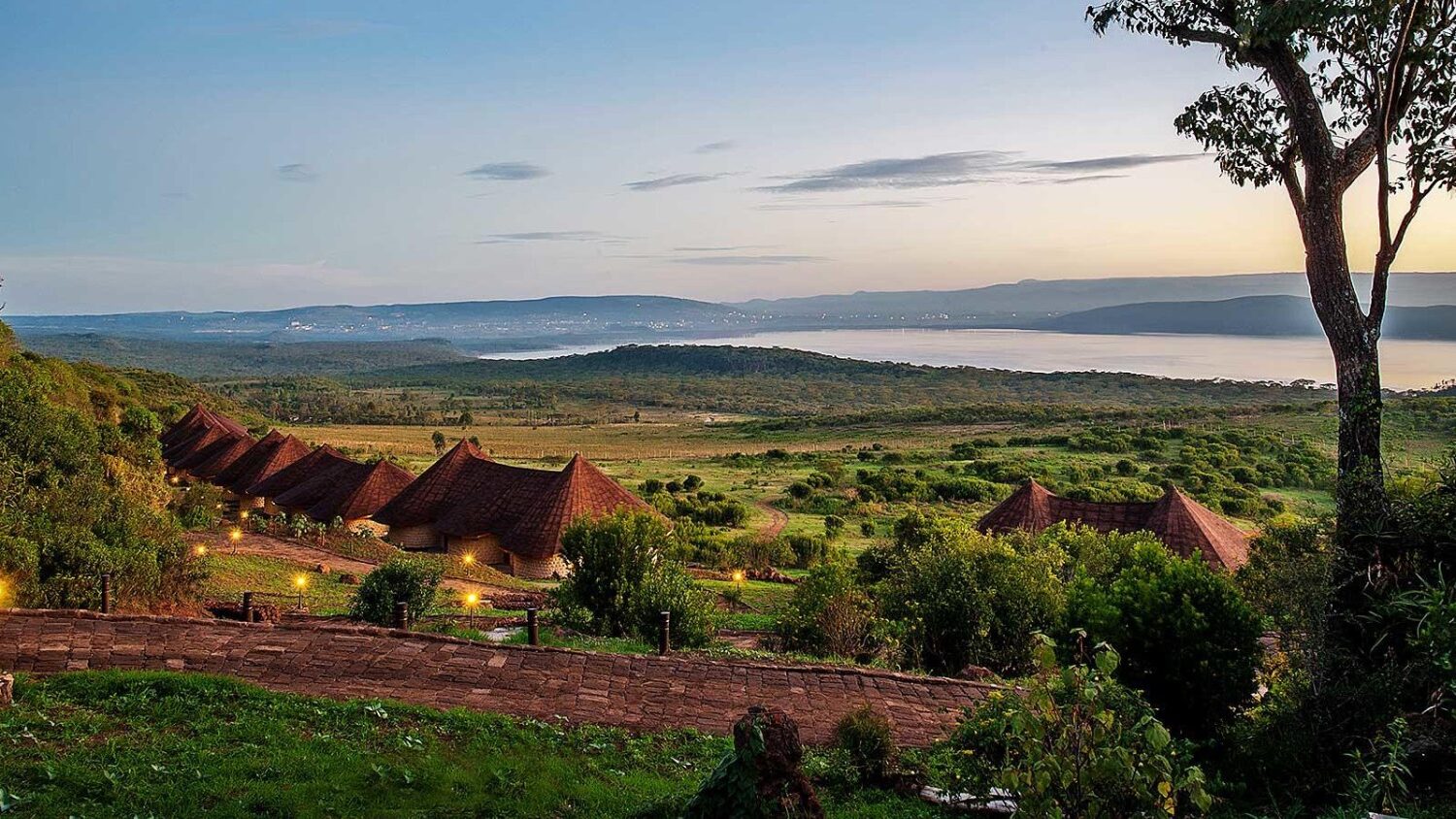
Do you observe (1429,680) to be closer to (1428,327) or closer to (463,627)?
(463,627)

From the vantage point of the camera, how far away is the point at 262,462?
34.4 meters

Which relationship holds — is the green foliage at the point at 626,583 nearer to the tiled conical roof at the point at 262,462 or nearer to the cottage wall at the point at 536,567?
the cottage wall at the point at 536,567

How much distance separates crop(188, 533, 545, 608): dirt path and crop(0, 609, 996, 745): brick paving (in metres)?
8.14

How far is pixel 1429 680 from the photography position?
23.4ft

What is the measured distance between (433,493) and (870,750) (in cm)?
2267

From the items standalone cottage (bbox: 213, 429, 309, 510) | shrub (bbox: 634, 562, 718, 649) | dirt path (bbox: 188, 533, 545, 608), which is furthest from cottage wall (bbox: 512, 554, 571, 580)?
standalone cottage (bbox: 213, 429, 309, 510)

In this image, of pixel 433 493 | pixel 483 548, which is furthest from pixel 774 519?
pixel 433 493

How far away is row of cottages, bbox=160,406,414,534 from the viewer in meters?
29.1

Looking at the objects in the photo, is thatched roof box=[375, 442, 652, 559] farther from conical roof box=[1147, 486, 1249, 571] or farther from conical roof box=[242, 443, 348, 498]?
conical roof box=[1147, 486, 1249, 571]

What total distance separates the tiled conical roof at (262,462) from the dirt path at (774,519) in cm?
1756

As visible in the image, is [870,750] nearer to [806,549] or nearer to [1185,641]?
[1185,641]

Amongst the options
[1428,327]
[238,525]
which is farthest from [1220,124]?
[1428,327]

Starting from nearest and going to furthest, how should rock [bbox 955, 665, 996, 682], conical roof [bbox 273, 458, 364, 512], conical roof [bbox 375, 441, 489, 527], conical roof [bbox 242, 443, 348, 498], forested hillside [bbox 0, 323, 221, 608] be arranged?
rock [bbox 955, 665, 996, 682] → forested hillside [bbox 0, 323, 221, 608] → conical roof [bbox 375, 441, 489, 527] → conical roof [bbox 273, 458, 364, 512] → conical roof [bbox 242, 443, 348, 498]

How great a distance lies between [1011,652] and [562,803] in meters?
10.4
